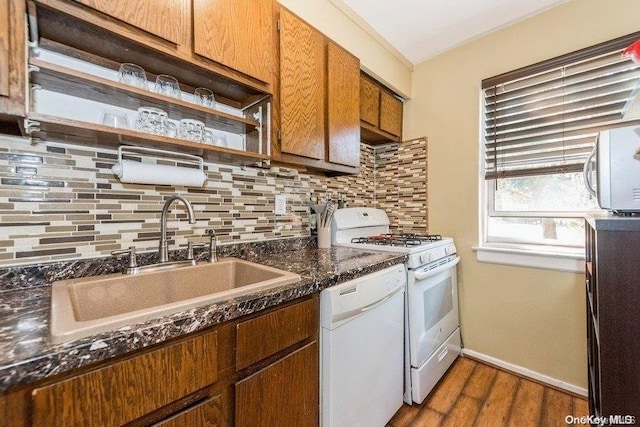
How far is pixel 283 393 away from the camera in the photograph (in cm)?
88

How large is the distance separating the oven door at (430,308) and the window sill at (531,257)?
222mm

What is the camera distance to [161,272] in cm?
107

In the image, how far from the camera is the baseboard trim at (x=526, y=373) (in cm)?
164

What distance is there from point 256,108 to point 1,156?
36.3 inches

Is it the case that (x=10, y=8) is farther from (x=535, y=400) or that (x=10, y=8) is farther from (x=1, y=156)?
(x=535, y=400)

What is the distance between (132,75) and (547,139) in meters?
2.31

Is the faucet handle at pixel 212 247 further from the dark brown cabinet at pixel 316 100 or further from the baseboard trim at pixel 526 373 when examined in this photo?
the baseboard trim at pixel 526 373

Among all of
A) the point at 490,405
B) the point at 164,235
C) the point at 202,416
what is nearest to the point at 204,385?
the point at 202,416

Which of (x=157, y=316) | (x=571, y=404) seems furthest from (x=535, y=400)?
(x=157, y=316)

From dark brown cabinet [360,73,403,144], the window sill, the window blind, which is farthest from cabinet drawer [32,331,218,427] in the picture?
the window blind

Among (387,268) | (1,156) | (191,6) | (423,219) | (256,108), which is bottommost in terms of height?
(387,268)

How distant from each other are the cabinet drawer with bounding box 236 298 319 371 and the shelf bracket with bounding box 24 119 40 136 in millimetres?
811

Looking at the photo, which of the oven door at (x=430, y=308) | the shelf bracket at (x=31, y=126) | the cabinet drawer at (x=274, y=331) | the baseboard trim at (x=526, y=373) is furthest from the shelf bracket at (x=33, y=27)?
the baseboard trim at (x=526, y=373)

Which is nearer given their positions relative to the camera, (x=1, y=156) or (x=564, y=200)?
(x=1, y=156)
